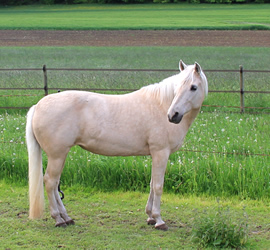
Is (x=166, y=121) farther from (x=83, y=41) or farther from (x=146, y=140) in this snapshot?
(x=83, y=41)

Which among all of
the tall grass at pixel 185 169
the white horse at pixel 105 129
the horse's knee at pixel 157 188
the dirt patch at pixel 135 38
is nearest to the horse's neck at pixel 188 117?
the white horse at pixel 105 129

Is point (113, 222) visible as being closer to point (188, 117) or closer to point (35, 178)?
point (35, 178)

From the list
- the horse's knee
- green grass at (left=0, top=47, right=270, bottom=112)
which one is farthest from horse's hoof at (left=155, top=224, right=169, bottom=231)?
green grass at (left=0, top=47, right=270, bottom=112)

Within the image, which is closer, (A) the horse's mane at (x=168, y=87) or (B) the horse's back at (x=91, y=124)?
(A) the horse's mane at (x=168, y=87)

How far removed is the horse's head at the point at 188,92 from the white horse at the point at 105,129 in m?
0.01

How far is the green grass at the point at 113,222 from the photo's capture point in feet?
13.9

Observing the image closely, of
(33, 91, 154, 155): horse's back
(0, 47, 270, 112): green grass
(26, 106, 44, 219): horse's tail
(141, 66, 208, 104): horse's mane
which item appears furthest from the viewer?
(0, 47, 270, 112): green grass

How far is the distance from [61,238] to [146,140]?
4.56 feet

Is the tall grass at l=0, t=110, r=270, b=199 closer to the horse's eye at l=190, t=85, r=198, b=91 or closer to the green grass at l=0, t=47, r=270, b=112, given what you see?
the horse's eye at l=190, t=85, r=198, b=91

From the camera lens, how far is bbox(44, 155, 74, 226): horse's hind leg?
4418 mm

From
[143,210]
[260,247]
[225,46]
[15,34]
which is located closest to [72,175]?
[143,210]

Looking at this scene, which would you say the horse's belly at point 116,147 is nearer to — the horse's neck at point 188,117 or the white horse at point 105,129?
the white horse at point 105,129

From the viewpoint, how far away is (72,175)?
6.07 metres

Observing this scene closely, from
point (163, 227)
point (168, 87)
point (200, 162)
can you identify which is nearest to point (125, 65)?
point (200, 162)
